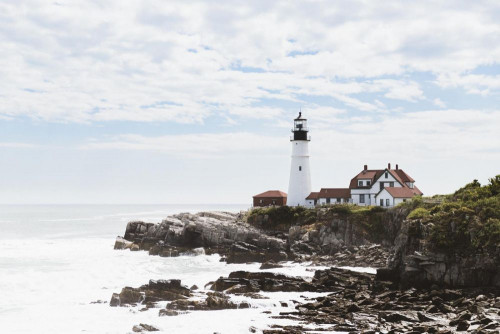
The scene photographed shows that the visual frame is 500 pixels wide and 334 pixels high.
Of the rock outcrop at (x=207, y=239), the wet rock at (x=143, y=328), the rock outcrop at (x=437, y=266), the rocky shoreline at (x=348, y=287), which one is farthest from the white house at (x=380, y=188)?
the wet rock at (x=143, y=328)

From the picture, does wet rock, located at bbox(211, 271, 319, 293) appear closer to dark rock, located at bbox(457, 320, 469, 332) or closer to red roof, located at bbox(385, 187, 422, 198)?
dark rock, located at bbox(457, 320, 469, 332)

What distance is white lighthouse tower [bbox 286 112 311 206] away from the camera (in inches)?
2232

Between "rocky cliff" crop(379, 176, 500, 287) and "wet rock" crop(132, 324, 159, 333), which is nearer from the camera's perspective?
"wet rock" crop(132, 324, 159, 333)

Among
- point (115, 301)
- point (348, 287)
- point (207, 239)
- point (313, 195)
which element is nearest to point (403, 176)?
point (313, 195)

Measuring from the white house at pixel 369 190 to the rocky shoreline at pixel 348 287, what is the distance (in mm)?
7824

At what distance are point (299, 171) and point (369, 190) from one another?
7.76m

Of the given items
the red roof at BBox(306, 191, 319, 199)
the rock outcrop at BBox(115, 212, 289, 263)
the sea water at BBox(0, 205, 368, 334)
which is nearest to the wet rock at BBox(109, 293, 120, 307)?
the sea water at BBox(0, 205, 368, 334)

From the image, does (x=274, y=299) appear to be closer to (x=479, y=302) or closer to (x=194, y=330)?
(x=194, y=330)

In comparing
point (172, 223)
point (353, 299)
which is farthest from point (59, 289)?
point (172, 223)

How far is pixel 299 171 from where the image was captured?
5681 cm

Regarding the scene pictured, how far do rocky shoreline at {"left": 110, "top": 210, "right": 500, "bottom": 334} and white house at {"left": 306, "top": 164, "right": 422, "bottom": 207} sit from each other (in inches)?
308

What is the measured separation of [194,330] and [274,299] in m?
5.83

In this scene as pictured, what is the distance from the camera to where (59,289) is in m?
29.8

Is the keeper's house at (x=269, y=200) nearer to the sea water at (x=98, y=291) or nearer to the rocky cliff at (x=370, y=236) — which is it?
the rocky cliff at (x=370, y=236)
